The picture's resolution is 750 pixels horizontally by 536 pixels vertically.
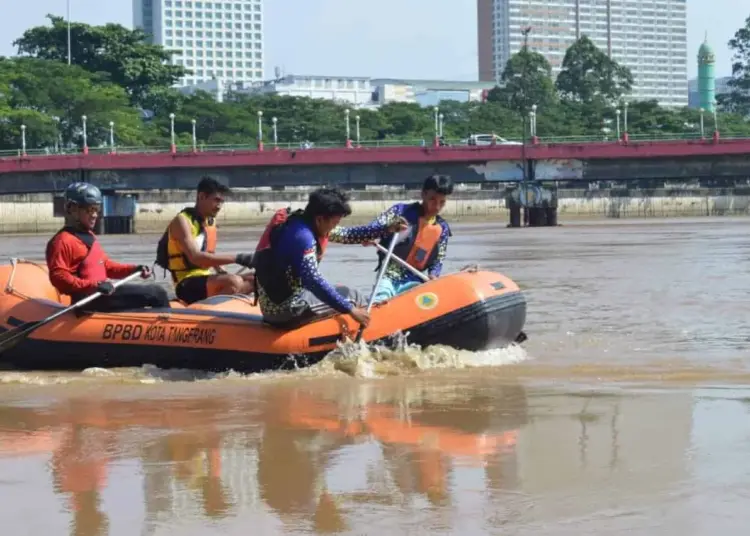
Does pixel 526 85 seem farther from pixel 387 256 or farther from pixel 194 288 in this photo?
pixel 387 256

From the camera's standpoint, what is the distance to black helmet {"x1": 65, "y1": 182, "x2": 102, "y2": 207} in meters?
9.54

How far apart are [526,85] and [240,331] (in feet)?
346

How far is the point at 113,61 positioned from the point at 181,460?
9216 cm

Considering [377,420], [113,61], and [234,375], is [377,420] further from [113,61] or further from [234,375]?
[113,61]

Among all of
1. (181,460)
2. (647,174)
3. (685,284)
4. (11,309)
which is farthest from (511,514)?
(647,174)

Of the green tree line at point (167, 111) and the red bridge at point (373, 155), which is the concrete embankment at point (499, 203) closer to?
the green tree line at point (167, 111)

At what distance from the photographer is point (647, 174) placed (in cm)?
6894

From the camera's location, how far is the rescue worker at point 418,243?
10062 mm

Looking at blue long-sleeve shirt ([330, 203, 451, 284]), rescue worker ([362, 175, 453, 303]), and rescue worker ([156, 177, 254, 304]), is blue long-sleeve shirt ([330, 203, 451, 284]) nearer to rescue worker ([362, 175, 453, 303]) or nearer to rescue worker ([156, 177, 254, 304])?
rescue worker ([362, 175, 453, 303])

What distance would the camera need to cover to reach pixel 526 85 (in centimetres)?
11294

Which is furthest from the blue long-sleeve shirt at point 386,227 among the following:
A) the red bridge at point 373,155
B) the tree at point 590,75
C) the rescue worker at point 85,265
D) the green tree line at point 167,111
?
the tree at point 590,75

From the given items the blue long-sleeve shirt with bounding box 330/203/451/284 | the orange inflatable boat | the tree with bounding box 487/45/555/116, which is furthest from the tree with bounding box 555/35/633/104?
the orange inflatable boat

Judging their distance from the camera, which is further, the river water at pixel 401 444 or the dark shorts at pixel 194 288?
the dark shorts at pixel 194 288

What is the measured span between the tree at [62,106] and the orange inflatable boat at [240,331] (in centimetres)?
7096
